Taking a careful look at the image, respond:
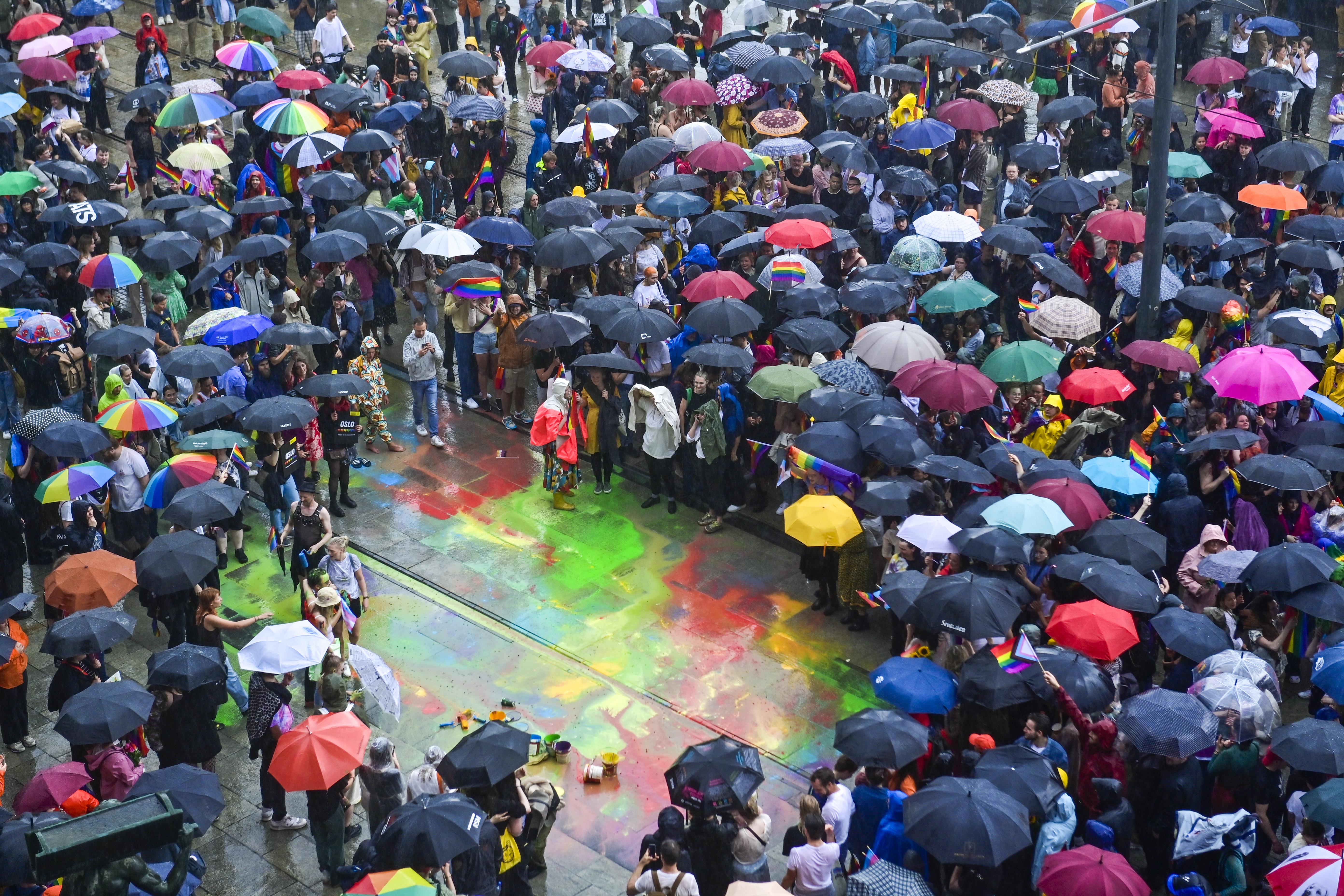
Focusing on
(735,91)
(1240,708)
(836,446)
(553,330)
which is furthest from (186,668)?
(735,91)

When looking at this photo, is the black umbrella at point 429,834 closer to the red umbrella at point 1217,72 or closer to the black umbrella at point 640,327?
the black umbrella at point 640,327

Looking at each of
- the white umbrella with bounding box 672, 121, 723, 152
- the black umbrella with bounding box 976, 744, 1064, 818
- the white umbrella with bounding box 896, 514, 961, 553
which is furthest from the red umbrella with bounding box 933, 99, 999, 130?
the black umbrella with bounding box 976, 744, 1064, 818

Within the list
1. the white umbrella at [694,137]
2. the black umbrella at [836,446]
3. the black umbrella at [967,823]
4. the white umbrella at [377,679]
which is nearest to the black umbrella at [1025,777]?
the black umbrella at [967,823]

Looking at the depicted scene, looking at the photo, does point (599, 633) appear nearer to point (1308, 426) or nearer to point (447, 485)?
point (447, 485)

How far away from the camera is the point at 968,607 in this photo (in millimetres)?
12734

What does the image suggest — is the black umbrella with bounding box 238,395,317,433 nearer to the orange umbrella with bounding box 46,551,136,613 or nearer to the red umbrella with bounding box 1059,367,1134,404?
the orange umbrella with bounding box 46,551,136,613

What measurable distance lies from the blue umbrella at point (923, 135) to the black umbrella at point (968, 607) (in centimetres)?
957

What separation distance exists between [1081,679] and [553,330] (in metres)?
7.40

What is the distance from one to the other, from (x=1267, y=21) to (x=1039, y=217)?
7.53 metres

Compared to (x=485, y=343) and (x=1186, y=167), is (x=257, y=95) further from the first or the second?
(x=1186, y=167)

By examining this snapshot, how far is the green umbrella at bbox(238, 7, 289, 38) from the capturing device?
26.0 meters

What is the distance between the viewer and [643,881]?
10781 mm

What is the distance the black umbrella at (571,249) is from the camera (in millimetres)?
18516

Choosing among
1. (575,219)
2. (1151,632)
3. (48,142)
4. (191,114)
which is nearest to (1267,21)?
(575,219)
